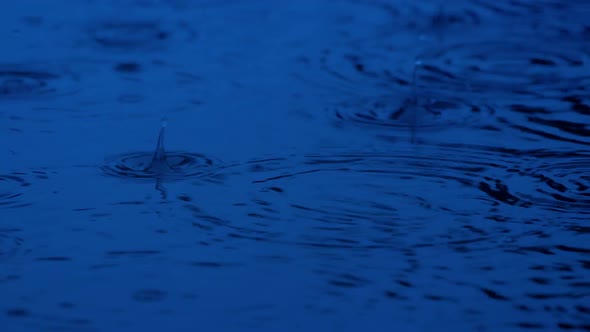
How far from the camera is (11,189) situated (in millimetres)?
1729

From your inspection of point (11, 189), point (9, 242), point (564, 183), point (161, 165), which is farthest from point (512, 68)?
point (9, 242)

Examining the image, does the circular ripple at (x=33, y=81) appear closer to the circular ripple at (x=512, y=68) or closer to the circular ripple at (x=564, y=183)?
the circular ripple at (x=512, y=68)

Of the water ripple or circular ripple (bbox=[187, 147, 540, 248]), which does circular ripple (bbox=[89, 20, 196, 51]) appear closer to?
circular ripple (bbox=[187, 147, 540, 248])

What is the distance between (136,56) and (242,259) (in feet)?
4.36

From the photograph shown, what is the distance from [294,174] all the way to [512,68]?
99 centimetres

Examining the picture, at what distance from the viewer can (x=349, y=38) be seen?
284 cm

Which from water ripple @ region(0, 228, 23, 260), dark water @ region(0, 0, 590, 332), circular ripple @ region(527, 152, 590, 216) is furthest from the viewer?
circular ripple @ region(527, 152, 590, 216)

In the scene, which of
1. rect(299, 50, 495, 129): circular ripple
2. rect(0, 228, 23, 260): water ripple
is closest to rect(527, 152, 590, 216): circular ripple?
rect(299, 50, 495, 129): circular ripple

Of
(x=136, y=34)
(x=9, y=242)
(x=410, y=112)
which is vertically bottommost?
(x=9, y=242)

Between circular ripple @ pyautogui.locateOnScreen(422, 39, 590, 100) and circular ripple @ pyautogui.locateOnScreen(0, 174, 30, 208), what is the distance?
111cm

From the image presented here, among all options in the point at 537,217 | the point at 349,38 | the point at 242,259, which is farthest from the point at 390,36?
the point at 242,259

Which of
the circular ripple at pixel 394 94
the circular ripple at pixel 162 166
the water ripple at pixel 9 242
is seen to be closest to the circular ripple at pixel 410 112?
the circular ripple at pixel 394 94

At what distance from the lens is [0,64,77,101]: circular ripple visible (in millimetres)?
2303

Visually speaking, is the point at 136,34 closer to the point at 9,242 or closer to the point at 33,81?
the point at 33,81
